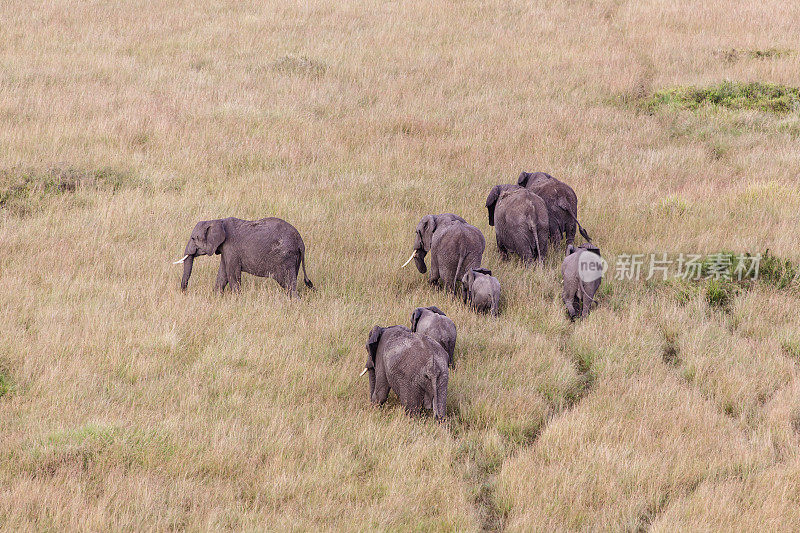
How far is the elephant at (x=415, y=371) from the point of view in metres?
6.82

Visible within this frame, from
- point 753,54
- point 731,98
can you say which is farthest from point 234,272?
point 753,54

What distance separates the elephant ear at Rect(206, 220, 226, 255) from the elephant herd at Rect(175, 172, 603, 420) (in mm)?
12

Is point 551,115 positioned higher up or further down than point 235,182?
higher up

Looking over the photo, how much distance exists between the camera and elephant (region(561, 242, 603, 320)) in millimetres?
9141

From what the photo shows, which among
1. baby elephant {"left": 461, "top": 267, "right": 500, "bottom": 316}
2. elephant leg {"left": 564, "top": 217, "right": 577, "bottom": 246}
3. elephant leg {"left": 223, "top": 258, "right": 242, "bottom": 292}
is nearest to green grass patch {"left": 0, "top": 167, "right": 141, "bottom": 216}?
elephant leg {"left": 223, "top": 258, "right": 242, "bottom": 292}

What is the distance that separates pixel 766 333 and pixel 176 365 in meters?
6.60

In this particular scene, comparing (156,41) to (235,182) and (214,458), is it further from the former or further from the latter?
(214,458)

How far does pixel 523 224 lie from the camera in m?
10.6

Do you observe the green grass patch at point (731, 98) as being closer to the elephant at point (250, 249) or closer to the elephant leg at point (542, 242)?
the elephant leg at point (542, 242)

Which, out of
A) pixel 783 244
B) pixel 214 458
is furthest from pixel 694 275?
pixel 214 458

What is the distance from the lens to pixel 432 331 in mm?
7715

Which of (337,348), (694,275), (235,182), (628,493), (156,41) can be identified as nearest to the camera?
(628,493)

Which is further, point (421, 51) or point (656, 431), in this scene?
point (421, 51)

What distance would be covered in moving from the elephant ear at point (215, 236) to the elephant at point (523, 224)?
153 inches
